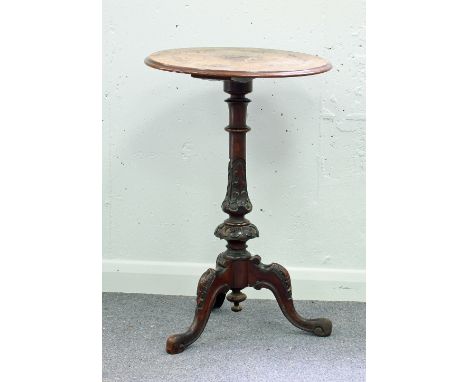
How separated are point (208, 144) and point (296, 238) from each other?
0.53 metres

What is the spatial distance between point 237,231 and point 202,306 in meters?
0.30

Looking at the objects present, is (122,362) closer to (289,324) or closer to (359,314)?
(289,324)

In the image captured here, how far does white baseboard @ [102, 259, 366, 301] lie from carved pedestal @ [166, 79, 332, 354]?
363 millimetres

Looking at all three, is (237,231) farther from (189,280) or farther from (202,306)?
(189,280)

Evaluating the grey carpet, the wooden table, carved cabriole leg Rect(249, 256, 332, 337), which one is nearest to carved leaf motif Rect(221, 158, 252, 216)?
the wooden table

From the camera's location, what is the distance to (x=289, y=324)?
309 centimetres

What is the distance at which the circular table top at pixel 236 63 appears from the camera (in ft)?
Result: 7.96

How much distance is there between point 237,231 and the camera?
2887 mm

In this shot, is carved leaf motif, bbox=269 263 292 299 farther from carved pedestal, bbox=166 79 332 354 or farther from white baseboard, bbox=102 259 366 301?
white baseboard, bbox=102 259 366 301

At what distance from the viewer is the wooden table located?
2.69 m

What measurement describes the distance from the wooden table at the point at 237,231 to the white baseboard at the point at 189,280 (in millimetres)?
359

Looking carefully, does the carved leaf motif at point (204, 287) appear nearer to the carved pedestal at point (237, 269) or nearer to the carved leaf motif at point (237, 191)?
the carved pedestal at point (237, 269)
